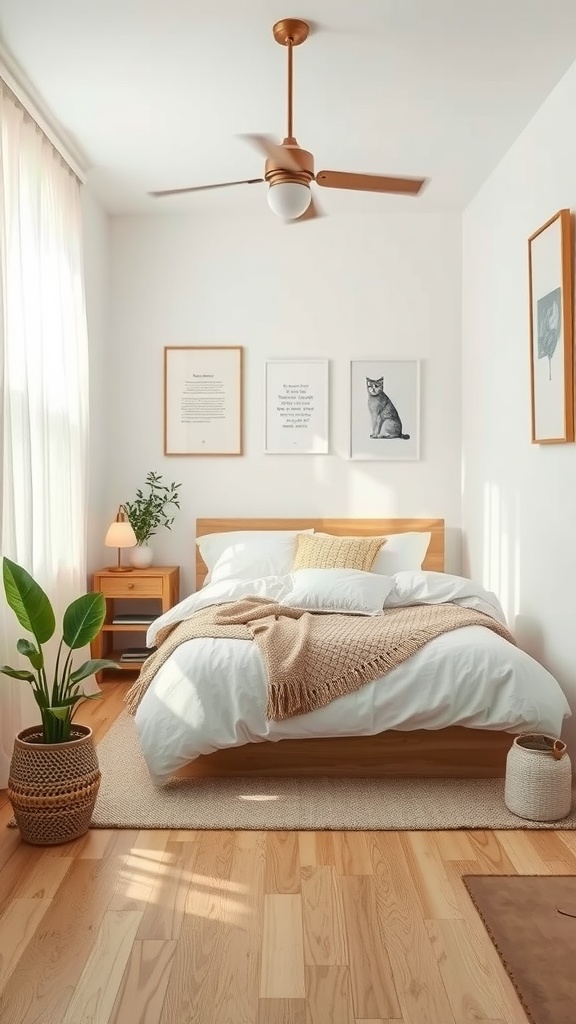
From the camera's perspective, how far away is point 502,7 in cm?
293

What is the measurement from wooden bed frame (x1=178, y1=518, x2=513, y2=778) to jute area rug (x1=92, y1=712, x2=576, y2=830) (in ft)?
0.12

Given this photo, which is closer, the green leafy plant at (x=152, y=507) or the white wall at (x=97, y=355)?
the white wall at (x=97, y=355)

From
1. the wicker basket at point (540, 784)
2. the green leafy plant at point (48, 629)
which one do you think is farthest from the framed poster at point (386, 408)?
the green leafy plant at point (48, 629)

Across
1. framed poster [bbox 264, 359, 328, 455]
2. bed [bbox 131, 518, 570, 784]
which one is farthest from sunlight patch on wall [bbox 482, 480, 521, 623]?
Result: framed poster [bbox 264, 359, 328, 455]

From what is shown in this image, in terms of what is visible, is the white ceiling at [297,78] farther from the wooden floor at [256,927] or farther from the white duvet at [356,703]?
the wooden floor at [256,927]

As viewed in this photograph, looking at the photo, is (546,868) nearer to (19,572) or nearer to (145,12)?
(19,572)

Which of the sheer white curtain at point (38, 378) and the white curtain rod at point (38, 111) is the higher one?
the white curtain rod at point (38, 111)

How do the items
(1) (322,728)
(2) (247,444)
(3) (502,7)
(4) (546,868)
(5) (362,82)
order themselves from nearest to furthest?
1. (4) (546,868)
2. (3) (502,7)
3. (1) (322,728)
4. (5) (362,82)
5. (2) (247,444)

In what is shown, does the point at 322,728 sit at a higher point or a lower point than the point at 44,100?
lower

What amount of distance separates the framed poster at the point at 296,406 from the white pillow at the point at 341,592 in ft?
4.18

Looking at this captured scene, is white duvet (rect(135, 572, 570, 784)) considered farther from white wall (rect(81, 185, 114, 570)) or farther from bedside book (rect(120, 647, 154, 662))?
white wall (rect(81, 185, 114, 570))

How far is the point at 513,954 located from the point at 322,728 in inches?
46.1

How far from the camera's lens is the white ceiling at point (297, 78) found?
2.99 m

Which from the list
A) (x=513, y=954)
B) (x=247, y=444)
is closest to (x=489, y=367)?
(x=247, y=444)
